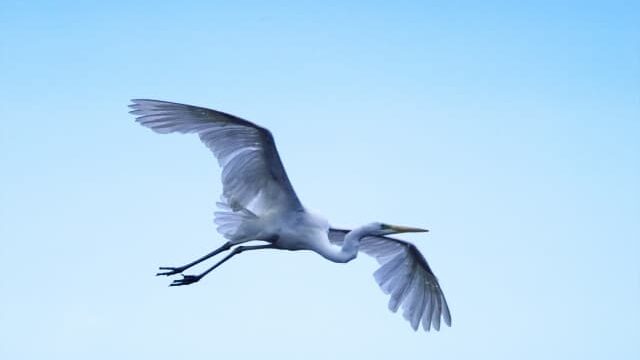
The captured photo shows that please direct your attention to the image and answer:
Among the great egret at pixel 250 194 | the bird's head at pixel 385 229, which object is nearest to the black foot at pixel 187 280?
the great egret at pixel 250 194

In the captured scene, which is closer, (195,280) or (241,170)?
(241,170)

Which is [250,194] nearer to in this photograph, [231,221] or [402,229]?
[231,221]

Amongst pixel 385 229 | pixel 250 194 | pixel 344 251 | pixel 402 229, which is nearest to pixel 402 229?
pixel 402 229

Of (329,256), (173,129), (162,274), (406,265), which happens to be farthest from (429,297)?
(173,129)

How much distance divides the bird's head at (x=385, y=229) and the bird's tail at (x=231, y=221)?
51.2 inches

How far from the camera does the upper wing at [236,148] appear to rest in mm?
10242

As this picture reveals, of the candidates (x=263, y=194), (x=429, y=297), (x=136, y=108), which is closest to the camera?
(x=136, y=108)

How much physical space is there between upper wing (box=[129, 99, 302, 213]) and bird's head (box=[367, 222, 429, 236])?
0.83 meters

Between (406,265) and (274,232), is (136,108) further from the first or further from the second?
(406,265)

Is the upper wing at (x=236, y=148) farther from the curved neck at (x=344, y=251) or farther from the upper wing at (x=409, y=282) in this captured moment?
the upper wing at (x=409, y=282)

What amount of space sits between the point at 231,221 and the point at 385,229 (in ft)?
5.58

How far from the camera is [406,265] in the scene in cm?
1332

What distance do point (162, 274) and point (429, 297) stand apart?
3.55m

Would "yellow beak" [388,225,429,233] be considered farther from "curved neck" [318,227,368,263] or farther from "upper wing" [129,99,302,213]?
"upper wing" [129,99,302,213]
